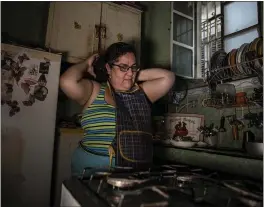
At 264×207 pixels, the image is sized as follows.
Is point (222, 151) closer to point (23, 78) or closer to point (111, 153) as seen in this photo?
point (111, 153)

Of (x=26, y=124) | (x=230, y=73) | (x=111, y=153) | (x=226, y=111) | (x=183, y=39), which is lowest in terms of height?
(x=111, y=153)

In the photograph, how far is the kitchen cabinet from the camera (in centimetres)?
148

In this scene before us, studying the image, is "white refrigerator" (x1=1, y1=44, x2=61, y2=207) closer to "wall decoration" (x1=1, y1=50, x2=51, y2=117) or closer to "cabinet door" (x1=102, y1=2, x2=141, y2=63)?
"wall decoration" (x1=1, y1=50, x2=51, y2=117)

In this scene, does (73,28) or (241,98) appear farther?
(73,28)

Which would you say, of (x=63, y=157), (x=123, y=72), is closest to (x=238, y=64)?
(x=123, y=72)

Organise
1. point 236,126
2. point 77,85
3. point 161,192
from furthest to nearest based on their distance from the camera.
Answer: point 236,126 < point 77,85 < point 161,192

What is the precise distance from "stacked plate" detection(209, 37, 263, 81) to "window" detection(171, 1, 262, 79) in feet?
0.68

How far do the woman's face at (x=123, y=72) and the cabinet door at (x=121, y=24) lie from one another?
788mm

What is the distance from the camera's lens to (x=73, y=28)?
165cm

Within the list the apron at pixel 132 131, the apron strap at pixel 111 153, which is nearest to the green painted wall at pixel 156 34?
the apron at pixel 132 131

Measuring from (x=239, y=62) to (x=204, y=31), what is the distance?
0.81 m

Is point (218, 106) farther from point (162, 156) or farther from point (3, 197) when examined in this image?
point (3, 197)

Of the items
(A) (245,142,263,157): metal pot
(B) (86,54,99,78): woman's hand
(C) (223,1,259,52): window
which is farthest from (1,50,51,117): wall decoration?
(C) (223,1,259,52): window

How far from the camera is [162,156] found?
4.33 feet
